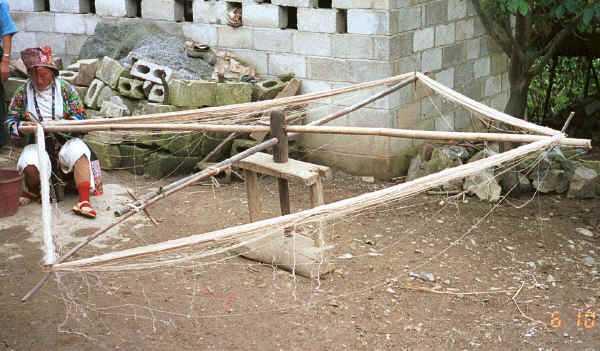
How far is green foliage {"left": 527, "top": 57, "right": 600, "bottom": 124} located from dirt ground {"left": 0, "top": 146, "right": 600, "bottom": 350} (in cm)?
346

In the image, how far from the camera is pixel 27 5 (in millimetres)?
7996

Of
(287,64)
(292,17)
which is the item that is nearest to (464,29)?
(292,17)

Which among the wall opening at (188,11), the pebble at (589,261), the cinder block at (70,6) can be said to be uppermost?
the cinder block at (70,6)

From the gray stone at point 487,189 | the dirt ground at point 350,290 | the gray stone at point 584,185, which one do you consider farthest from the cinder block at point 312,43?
the gray stone at point 584,185

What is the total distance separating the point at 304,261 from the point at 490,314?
4.25ft

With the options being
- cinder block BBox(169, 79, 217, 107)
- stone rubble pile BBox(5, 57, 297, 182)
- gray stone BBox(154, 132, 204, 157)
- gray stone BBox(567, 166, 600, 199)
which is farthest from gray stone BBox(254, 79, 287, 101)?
gray stone BBox(567, 166, 600, 199)

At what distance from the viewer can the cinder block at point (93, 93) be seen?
709 centimetres

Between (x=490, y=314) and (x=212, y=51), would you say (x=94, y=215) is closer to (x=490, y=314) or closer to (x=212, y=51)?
(x=212, y=51)

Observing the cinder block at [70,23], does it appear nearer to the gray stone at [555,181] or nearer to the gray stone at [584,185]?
the gray stone at [555,181]

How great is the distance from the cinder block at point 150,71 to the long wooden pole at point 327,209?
3923 mm

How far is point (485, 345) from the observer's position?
3904 mm

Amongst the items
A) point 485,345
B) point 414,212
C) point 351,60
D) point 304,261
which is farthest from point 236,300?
point 351,60

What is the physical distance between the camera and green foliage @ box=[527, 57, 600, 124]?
29.7 ft

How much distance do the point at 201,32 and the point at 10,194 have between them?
2.81 metres
